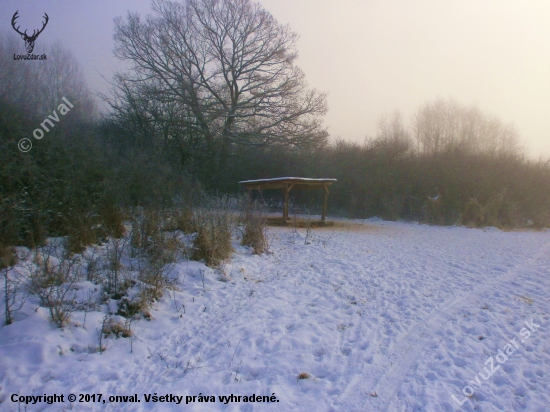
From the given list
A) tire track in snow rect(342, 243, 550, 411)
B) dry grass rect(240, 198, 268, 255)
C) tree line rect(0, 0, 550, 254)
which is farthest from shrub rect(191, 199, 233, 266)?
tree line rect(0, 0, 550, 254)

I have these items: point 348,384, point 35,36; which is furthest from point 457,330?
point 35,36

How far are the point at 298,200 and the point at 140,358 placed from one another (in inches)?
705

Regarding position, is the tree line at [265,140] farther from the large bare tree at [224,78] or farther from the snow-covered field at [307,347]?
the snow-covered field at [307,347]

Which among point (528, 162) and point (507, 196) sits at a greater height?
point (528, 162)

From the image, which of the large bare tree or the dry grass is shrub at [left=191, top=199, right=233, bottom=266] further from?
the large bare tree

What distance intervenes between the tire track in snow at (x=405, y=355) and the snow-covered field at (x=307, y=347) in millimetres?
18

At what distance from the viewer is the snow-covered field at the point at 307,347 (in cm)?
349

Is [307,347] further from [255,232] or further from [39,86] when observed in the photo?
[39,86]

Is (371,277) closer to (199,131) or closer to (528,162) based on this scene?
(199,131)

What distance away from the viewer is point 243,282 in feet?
21.8

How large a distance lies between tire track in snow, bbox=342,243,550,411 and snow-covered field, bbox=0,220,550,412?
0.06 ft

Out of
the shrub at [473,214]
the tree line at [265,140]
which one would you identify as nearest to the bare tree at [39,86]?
the tree line at [265,140]

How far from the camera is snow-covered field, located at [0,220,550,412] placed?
3486 millimetres

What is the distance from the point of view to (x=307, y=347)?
4484 mm
